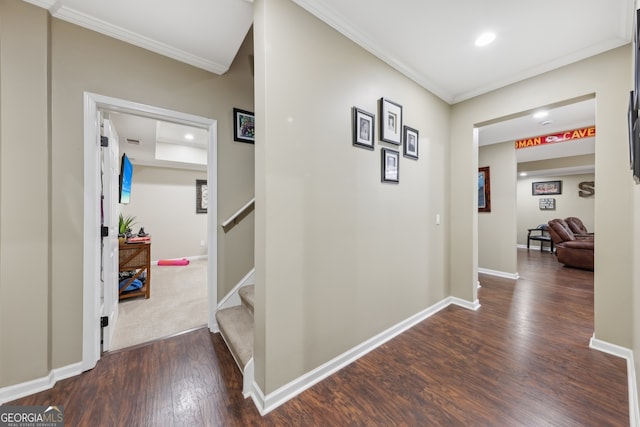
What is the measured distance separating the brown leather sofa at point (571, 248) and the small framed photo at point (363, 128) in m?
5.54

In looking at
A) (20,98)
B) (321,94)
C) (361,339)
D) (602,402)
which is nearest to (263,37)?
(321,94)

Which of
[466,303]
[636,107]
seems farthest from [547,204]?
[636,107]

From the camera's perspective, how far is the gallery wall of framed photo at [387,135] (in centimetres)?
187

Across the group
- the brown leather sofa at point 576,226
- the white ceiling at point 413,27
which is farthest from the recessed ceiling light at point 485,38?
the brown leather sofa at point 576,226

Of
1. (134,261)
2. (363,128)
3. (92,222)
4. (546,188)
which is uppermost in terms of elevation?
(546,188)

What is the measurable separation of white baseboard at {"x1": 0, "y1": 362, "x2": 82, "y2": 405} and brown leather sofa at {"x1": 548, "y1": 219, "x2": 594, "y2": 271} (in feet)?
24.4

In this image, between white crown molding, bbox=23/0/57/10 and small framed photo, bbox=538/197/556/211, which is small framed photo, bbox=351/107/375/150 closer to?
white crown molding, bbox=23/0/57/10

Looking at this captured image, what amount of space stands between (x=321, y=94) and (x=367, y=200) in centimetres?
88

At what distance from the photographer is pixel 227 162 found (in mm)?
2334

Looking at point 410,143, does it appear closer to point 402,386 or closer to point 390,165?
point 390,165

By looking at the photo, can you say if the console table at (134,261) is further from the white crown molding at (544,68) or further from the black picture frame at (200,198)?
the white crown molding at (544,68)

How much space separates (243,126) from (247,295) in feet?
5.48

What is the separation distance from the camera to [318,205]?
5.32 ft

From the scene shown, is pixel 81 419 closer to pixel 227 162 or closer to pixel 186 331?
pixel 186 331
